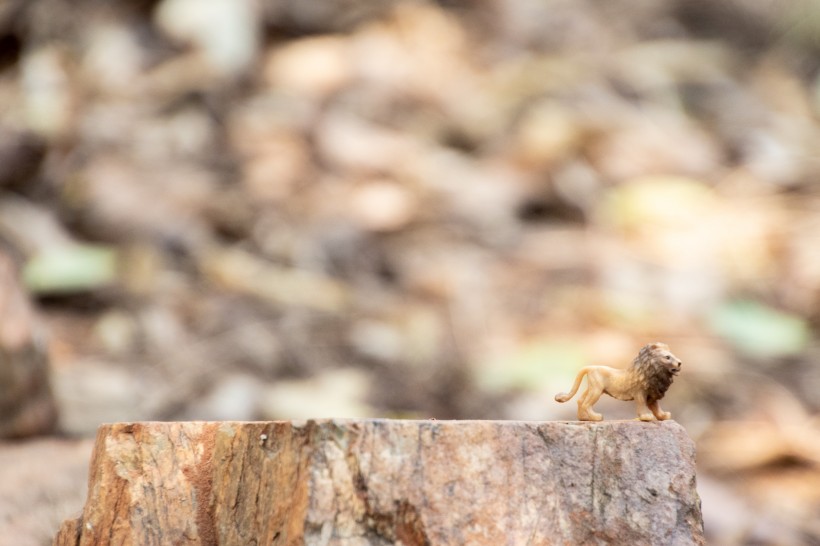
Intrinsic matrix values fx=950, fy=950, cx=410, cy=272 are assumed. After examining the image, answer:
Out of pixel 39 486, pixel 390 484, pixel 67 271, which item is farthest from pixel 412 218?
pixel 390 484

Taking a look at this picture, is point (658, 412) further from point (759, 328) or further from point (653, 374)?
point (759, 328)

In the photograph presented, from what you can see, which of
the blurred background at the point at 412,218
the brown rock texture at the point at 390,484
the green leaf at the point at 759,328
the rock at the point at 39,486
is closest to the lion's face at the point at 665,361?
the brown rock texture at the point at 390,484

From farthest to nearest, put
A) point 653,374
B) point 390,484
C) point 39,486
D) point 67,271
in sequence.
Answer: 1. point 67,271
2. point 39,486
3. point 653,374
4. point 390,484

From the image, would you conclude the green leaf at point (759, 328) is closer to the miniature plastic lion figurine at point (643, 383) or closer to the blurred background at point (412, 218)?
the blurred background at point (412, 218)

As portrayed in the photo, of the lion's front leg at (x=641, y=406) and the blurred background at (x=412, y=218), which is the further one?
the blurred background at (x=412, y=218)

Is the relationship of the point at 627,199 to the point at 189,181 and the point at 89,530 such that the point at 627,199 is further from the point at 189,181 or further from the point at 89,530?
the point at 89,530

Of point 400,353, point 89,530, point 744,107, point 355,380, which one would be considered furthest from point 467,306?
point 89,530

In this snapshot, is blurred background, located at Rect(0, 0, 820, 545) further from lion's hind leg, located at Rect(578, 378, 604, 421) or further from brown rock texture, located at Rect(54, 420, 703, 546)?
lion's hind leg, located at Rect(578, 378, 604, 421)

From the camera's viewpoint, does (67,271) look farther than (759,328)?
Yes
